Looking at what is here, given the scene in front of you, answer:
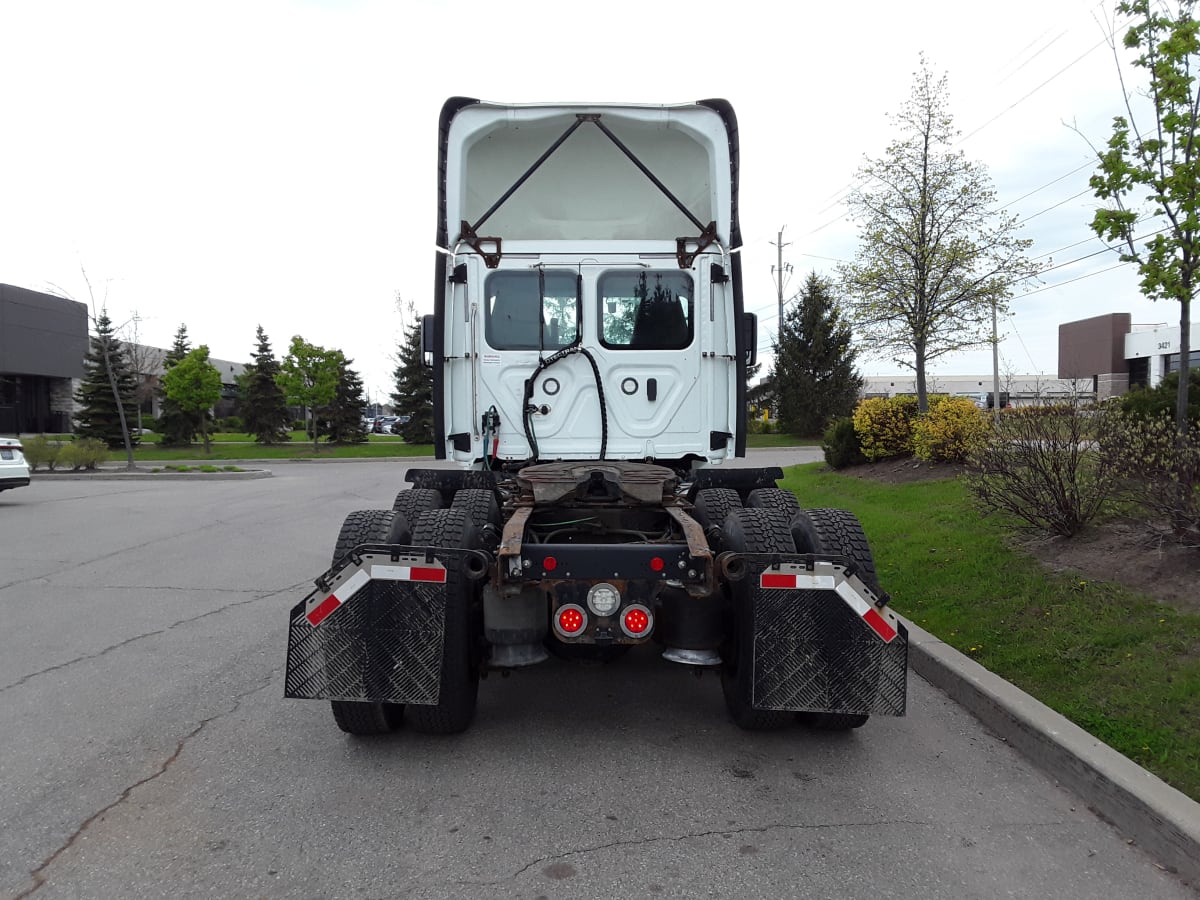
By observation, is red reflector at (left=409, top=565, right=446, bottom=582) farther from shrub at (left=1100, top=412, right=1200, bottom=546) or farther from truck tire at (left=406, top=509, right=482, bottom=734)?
shrub at (left=1100, top=412, right=1200, bottom=546)

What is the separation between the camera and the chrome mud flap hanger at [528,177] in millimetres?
5727

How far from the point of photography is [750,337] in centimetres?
593

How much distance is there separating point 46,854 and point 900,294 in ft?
43.4

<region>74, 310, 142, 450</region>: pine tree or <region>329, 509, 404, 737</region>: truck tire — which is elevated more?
<region>74, 310, 142, 450</region>: pine tree

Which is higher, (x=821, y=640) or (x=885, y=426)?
(x=885, y=426)

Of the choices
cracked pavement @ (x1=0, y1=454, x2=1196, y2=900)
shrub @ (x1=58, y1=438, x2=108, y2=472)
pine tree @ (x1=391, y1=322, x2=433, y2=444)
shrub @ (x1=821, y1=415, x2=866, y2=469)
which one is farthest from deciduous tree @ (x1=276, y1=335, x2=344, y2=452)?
cracked pavement @ (x1=0, y1=454, x2=1196, y2=900)

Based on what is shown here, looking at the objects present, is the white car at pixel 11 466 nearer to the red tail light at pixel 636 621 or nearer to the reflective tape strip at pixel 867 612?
the red tail light at pixel 636 621

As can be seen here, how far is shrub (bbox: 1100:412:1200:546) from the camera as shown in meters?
5.09

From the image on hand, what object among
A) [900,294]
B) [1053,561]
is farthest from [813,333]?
[1053,561]

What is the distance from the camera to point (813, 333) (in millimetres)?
38688

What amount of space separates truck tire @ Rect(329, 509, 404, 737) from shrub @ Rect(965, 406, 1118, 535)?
4870mm

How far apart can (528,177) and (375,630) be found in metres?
3.59

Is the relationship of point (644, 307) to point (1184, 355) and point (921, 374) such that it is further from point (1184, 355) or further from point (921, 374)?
point (921, 374)

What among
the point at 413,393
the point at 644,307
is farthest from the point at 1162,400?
the point at 413,393
